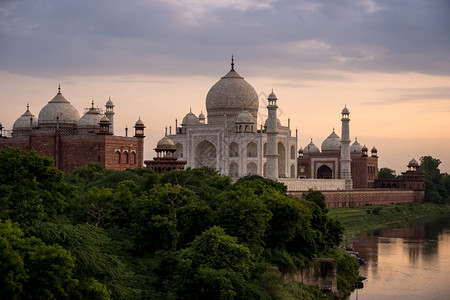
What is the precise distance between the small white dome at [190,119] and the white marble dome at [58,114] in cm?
1614

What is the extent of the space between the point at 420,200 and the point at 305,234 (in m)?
59.1

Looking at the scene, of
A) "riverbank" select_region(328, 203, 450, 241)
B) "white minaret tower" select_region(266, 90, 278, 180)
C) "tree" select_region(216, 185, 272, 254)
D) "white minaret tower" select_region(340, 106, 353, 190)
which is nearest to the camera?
"tree" select_region(216, 185, 272, 254)

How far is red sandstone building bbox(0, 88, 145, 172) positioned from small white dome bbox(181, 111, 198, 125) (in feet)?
47.0

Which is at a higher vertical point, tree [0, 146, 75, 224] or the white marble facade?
the white marble facade

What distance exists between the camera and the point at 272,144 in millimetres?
62469

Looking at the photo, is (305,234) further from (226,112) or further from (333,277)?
(226,112)

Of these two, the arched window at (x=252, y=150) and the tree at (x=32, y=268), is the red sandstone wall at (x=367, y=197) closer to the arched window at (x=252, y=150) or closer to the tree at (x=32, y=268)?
the arched window at (x=252, y=150)

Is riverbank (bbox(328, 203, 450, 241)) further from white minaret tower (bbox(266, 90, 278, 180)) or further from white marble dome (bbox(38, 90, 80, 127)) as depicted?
white marble dome (bbox(38, 90, 80, 127))

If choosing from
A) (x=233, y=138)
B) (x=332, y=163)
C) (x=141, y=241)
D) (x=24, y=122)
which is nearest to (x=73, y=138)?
(x=24, y=122)

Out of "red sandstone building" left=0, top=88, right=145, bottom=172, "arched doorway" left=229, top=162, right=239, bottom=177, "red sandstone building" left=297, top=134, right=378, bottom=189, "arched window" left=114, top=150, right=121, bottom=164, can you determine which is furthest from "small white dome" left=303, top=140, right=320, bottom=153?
"arched window" left=114, top=150, right=121, bottom=164

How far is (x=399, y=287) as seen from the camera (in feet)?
111

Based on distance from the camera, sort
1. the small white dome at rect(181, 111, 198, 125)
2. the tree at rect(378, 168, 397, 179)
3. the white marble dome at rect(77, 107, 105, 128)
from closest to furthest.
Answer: the white marble dome at rect(77, 107, 105, 128) < the small white dome at rect(181, 111, 198, 125) < the tree at rect(378, 168, 397, 179)

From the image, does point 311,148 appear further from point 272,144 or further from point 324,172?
point 272,144

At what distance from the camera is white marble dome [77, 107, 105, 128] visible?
55594 mm
